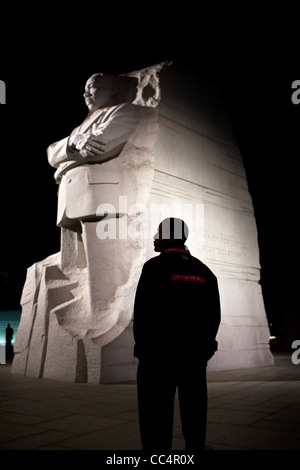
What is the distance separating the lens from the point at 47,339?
5863 mm

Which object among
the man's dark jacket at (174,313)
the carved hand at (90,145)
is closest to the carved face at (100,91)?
the carved hand at (90,145)

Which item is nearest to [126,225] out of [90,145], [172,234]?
[90,145]

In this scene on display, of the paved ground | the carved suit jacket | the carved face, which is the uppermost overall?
the carved face

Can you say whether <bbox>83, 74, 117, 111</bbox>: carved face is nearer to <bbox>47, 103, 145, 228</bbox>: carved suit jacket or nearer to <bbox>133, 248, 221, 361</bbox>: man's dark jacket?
<bbox>47, 103, 145, 228</bbox>: carved suit jacket

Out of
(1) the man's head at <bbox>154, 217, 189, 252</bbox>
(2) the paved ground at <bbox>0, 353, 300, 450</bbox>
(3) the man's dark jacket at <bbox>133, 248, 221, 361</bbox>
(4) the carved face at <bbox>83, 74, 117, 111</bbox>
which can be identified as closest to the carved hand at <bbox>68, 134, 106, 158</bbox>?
(4) the carved face at <bbox>83, 74, 117, 111</bbox>

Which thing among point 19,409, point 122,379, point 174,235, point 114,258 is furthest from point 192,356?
point 114,258

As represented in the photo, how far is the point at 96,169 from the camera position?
20.1 ft

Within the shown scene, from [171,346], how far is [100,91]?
5.35 metres

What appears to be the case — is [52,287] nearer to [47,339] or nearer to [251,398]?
[47,339]

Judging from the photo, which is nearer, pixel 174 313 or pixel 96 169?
pixel 174 313

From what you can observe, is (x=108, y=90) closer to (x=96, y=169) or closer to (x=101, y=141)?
(x=101, y=141)

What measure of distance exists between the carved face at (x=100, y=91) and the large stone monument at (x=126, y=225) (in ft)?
0.05

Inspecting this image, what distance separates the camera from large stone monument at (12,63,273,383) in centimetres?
563
